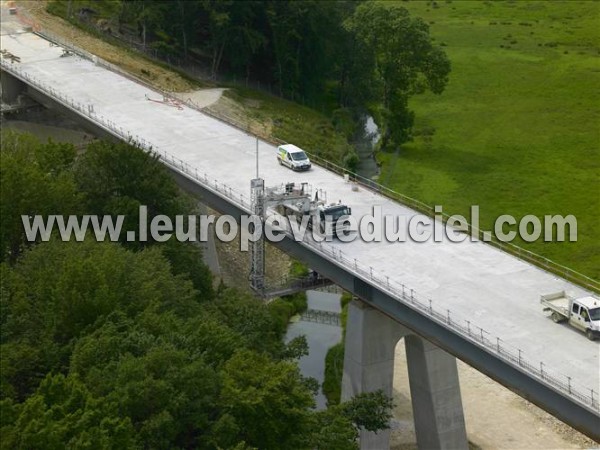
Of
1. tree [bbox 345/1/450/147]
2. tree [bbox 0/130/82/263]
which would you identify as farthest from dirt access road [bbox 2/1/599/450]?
tree [bbox 345/1/450/147]

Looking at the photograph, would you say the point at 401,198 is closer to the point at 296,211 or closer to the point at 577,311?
the point at 296,211

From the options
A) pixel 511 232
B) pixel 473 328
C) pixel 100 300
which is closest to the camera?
pixel 473 328

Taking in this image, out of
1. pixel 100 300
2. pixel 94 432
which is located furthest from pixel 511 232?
pixel 94 432

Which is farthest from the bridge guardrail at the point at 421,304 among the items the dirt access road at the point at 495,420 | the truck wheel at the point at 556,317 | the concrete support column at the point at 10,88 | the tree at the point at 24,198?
the concrete support column at the point at 10,88

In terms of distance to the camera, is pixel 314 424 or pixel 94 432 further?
pixel 314 424

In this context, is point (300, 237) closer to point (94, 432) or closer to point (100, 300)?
point (100, 300)

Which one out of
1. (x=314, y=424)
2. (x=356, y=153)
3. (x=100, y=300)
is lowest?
(x=356, y=153)
